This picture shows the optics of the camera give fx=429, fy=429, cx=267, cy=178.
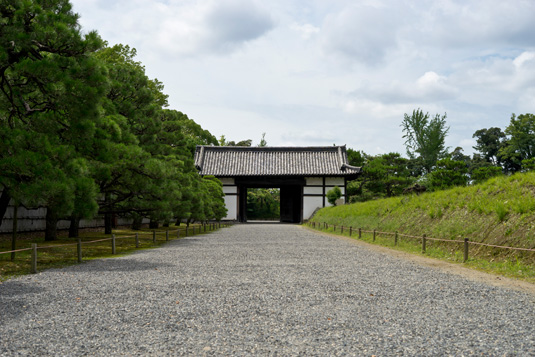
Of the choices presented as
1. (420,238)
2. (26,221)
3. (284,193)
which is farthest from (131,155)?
(284,193)

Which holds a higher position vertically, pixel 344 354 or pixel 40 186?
pixel 40 186

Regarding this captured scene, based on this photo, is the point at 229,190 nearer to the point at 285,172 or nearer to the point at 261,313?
the point at 285,172

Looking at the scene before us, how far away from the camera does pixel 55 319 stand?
5.22m

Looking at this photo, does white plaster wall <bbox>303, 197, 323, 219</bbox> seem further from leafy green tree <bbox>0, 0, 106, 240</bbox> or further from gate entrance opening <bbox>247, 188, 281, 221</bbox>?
leafy green tree <bbox>0, 0, 106, 240</bbox>

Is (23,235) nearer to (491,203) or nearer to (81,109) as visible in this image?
(81,109)

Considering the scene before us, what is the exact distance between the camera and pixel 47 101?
33.5ft

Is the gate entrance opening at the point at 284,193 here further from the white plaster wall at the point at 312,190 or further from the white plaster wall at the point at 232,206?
the white plaster wall at the point at 232,206

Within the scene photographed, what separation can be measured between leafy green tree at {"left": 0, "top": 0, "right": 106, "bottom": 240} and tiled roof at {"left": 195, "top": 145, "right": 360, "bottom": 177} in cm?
2582

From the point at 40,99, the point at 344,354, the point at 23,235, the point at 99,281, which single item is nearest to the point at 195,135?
the point at 23,235

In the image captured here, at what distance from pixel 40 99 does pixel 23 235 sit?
7.41 m

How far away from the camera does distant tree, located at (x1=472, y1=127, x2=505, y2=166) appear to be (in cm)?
4809

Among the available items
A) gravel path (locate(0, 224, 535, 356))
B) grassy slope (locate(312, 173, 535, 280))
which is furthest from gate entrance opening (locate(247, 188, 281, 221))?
gravel path (locate(0, 224, 535, 356))

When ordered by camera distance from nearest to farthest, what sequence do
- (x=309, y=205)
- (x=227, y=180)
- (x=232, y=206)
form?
(x=309, y=205) → (x=232, y=206) → (x=227, y=180)

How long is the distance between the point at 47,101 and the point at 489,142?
163ft
